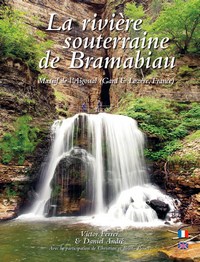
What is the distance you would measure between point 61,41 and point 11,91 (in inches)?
770

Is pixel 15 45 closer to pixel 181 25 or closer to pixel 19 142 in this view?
pixel 19 142

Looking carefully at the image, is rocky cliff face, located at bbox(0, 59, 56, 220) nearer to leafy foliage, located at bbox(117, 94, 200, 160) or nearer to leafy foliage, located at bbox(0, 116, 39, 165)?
leafy foliage, located at bbox(0, 116, 39, 165)

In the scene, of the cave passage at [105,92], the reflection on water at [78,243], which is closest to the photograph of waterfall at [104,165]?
the reflection on water at [78,243]

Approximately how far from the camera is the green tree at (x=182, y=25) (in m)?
18.2

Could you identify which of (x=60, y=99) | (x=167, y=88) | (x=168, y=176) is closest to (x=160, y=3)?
(x=167, y=88)

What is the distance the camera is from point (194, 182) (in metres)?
10.8

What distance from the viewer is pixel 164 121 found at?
15227 mm

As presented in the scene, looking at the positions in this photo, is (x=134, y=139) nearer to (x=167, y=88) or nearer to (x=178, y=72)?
(x=167, y=88)

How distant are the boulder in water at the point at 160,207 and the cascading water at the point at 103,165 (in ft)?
0.52

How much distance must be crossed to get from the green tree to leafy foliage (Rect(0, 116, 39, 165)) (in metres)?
11.7

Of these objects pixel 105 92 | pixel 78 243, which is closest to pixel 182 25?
pixel 105 92

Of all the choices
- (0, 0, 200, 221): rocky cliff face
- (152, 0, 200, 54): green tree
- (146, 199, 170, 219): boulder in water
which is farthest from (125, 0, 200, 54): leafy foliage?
(146, 199, 170, 219): boulder in water

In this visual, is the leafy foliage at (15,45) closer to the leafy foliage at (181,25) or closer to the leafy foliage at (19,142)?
the leafy foliage at (19,142)

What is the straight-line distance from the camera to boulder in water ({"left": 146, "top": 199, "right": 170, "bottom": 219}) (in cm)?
1036
